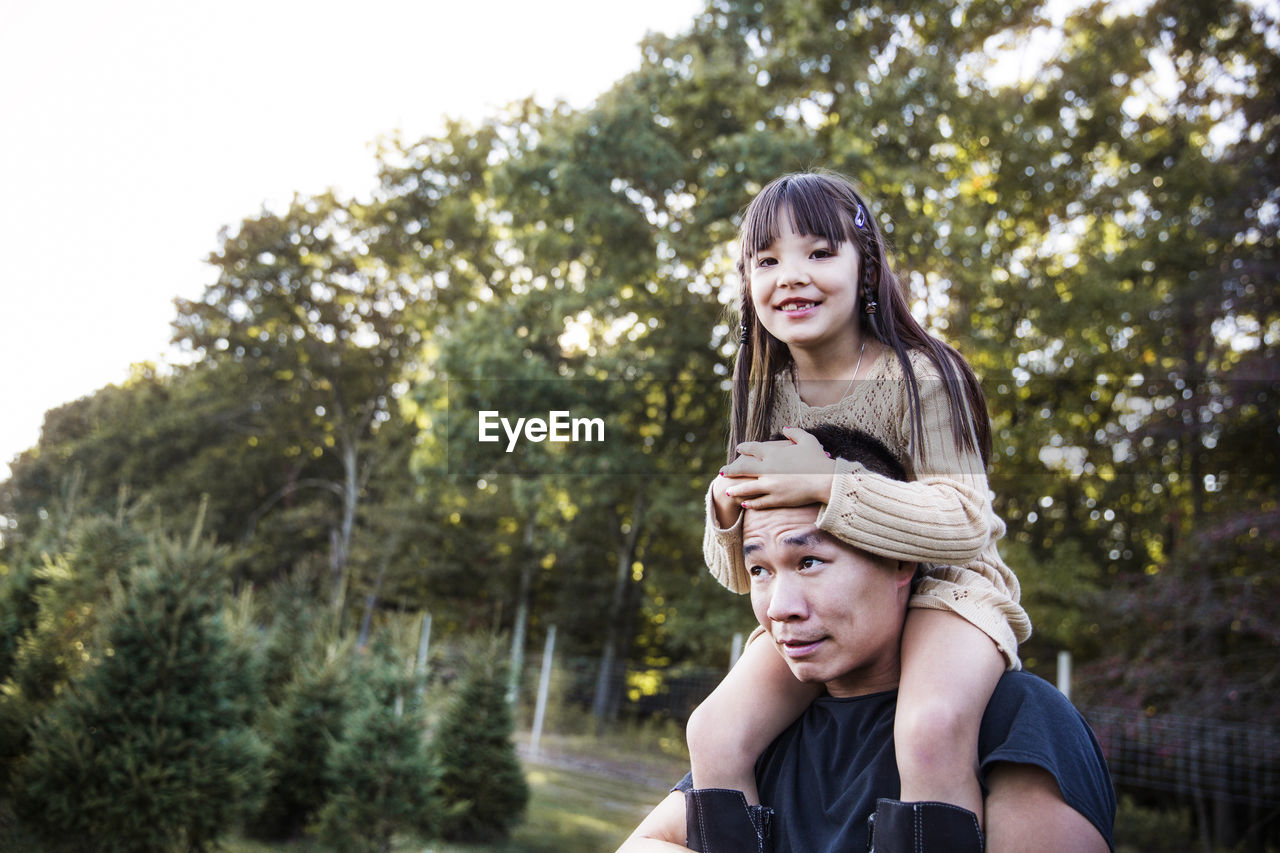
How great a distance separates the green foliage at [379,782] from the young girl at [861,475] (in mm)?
5265

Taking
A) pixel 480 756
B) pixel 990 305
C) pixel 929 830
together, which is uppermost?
pixel 990 305

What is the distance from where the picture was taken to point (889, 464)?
160 cm

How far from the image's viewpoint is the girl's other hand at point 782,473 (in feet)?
4.64

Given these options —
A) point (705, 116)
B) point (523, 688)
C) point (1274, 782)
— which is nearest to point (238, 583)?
point (523, 688)

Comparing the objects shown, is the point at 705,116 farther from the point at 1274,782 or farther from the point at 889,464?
the point at 889,464

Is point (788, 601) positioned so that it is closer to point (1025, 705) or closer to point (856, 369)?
point (1025, 705)

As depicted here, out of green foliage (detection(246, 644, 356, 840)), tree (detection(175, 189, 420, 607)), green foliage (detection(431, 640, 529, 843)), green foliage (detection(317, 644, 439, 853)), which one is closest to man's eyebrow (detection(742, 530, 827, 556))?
green foliage (detection(317, 644, 439, 853))

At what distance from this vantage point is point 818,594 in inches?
55.5

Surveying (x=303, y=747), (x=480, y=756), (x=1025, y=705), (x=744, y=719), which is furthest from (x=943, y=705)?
(x=480, y=756)

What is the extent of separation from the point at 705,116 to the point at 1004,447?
6.36m

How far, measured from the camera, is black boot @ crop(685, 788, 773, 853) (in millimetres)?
1485

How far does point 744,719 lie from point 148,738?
16.8 feet

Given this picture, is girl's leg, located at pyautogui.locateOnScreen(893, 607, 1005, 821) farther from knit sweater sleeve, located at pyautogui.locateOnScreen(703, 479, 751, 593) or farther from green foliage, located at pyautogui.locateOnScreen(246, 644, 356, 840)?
green foliage, located at pyautogui.locateOnScreen(246, 644, 356, 840)

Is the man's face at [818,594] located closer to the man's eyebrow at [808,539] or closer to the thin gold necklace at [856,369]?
the man's eyebrow at [808,539]
